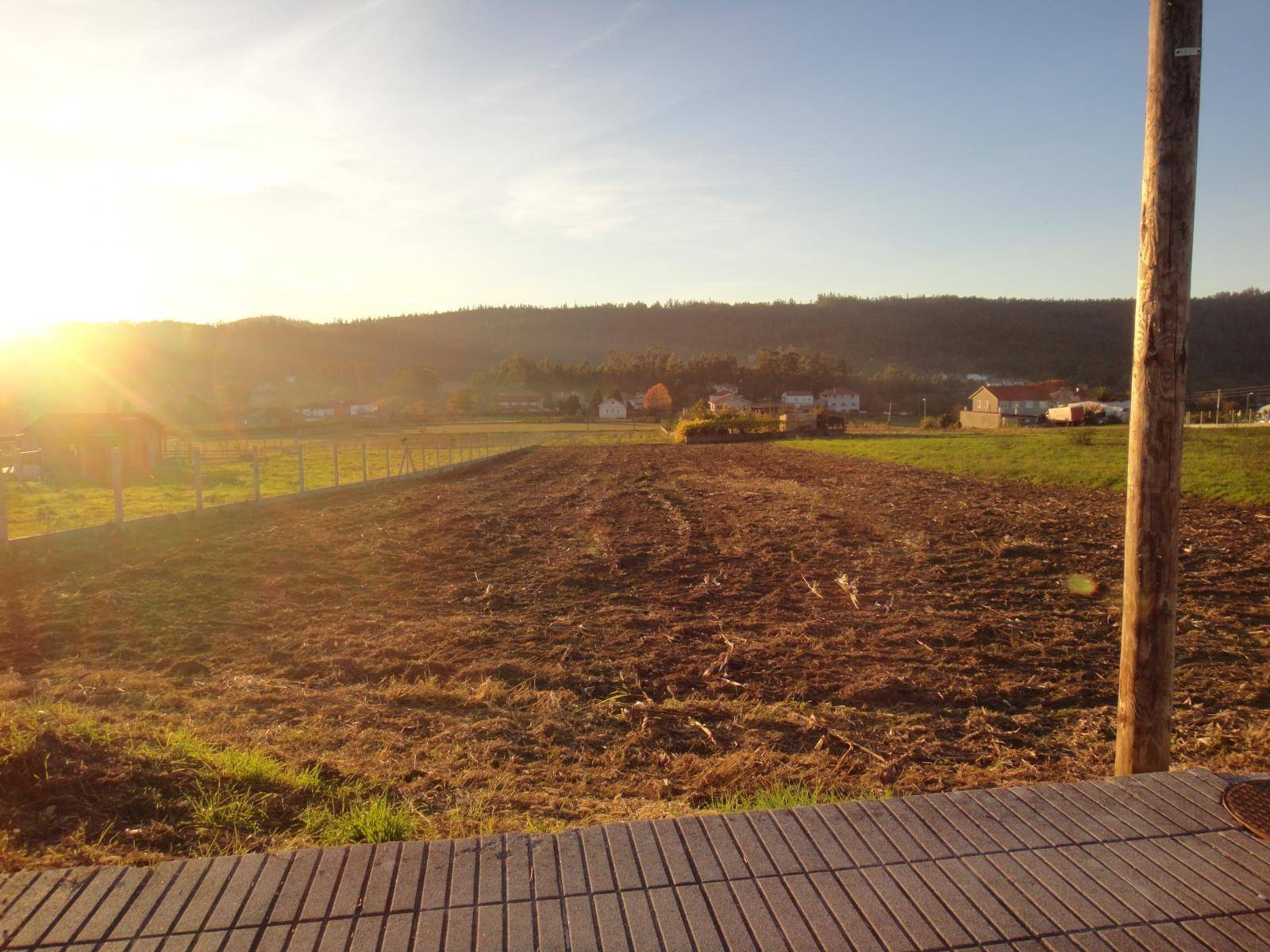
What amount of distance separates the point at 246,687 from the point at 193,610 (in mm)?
2705

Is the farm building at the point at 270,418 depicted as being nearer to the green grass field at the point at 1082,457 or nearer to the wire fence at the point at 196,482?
the wire fence at the point at 196,482

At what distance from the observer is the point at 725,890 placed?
243 cm

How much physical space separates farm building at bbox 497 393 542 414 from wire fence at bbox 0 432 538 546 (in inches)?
2255

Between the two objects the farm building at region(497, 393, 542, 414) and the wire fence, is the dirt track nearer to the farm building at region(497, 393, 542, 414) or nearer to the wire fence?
the wire fence

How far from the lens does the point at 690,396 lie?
111 meters

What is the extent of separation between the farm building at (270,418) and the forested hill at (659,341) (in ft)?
41.0

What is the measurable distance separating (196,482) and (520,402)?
3641 inches

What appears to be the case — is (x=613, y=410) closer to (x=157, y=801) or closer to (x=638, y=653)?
(x=638, y=653)

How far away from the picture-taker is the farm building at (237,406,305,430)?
68.6 meters

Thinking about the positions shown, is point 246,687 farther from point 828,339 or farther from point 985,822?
point 828,339

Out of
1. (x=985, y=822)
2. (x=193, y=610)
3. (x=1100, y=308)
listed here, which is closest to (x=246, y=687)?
(x=193, y=610)

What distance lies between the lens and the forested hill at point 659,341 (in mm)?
88875

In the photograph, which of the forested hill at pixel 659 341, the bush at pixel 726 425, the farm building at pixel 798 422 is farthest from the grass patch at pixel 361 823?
the forested hill at pixel 659 341

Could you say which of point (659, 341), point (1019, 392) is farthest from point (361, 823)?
point (659, 341)
